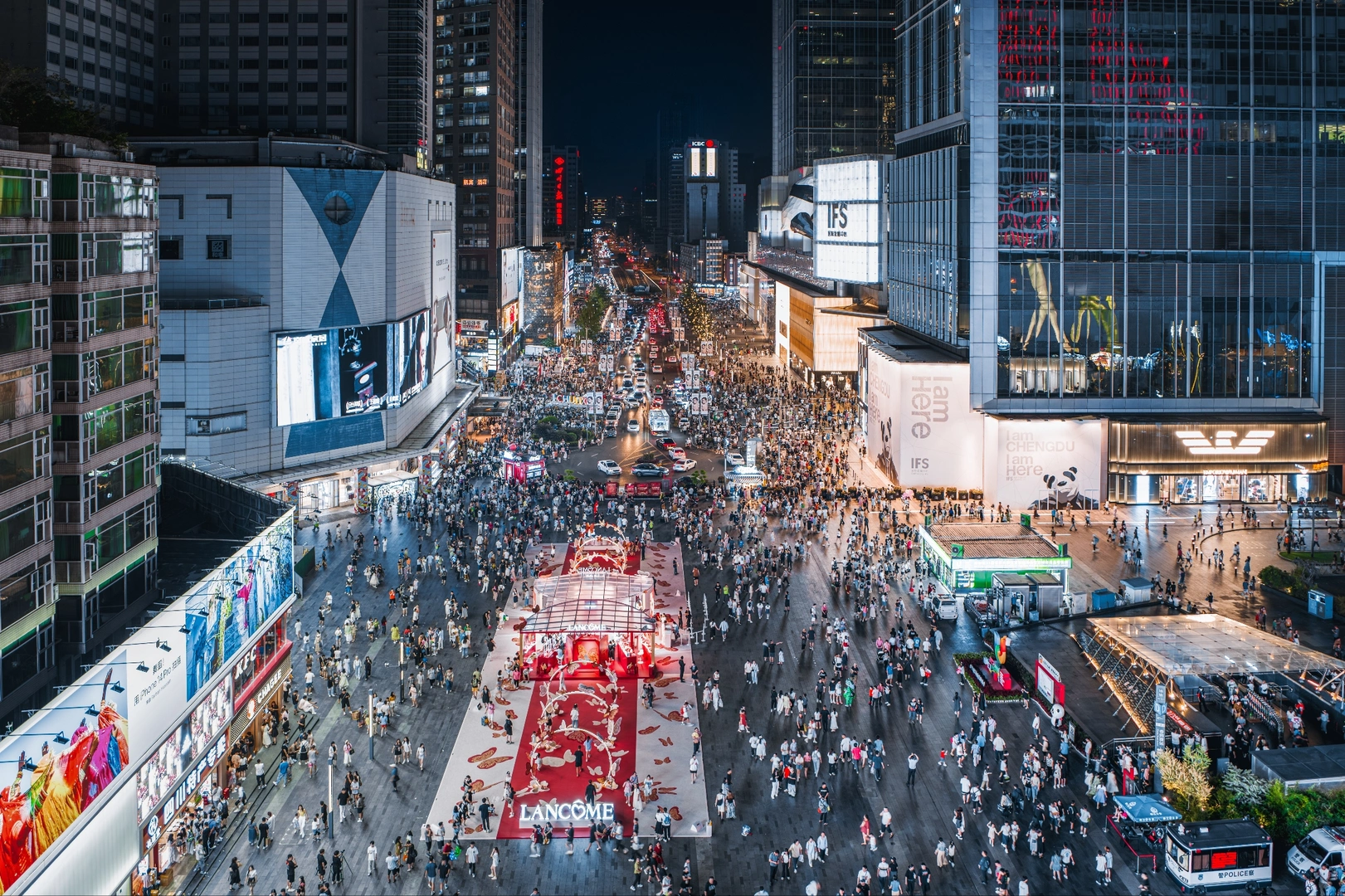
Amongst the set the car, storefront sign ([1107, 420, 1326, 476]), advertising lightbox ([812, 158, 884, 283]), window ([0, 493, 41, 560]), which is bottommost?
the car

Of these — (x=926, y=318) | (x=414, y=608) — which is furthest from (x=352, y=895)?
(x=926, y=318)

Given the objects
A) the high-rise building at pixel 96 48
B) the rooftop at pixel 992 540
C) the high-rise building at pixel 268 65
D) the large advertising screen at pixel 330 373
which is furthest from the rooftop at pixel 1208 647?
the high-rise building at pixel 268 65

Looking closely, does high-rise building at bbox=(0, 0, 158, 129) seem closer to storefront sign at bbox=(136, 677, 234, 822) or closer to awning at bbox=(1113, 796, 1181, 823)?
storefront sign at bbox=(136, 677, 234, 822)

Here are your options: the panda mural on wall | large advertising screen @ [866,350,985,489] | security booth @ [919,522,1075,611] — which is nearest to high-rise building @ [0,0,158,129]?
large advertising screen @ [866,350,985,489]

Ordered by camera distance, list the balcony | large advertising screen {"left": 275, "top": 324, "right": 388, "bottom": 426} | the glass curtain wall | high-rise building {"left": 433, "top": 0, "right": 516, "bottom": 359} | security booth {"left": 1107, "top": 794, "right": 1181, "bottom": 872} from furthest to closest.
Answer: high-rise building {"left": 433, "top": 0, "right": 516, "bottom": 359} → the glass curtain wall → large advertising screen {"left": 275, "top": 324, "right": 388, "bottom": 426} → security booth {"left": 1107, "top": 794, "right": 1181, "bottom": 872} → the balcony

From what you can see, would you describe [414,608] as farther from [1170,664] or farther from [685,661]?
[1170,664]

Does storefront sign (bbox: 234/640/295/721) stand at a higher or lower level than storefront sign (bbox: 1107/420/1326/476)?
lower

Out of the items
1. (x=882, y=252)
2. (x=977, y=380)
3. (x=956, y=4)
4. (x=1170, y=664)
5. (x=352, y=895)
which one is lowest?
(x=352, y=895)

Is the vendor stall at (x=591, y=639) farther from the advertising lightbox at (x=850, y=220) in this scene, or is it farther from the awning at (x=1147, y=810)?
the advertising lightbox at (x=850, y=220)
